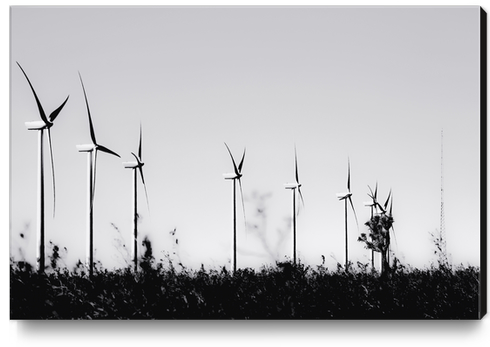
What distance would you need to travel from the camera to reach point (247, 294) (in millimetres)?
9922

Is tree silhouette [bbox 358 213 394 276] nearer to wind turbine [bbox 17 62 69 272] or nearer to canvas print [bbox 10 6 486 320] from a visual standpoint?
canvas print [bbox 10 6 486 320]

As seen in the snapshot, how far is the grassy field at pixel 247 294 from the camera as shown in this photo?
31.9ft

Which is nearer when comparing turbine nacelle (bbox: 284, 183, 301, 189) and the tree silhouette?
the tree silhouette

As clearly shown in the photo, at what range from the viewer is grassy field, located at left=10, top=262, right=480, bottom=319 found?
383 inches

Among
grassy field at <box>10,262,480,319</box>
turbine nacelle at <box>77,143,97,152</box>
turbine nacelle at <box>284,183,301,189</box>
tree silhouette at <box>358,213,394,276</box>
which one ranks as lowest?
grassy field at <box>10,262,480,319</box>

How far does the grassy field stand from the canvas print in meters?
0.02

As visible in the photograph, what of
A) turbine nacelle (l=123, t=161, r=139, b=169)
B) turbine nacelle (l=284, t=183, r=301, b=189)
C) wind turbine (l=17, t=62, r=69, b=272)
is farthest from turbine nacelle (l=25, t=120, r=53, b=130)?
turbine nacelle (l=284, t=183, r=301, b=189)

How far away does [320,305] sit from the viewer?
32.4ft

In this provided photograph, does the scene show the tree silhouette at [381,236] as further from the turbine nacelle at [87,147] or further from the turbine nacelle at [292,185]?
the turbine nacelle at [87,147]

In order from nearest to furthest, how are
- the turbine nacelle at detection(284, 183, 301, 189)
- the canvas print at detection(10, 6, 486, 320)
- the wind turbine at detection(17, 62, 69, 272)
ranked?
the wind turbine at detection(17, 62, 69, 272) → the canvas print at detection(10, 6, 486, 320) → the turbine nacelle at detection(284, 183, 301, 189)

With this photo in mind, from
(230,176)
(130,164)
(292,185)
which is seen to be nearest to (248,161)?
(230,176)

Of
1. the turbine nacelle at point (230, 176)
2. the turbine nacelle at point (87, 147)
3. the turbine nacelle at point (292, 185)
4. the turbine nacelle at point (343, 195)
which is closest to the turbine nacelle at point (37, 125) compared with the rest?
the turbine nacelle at point (87, 147)

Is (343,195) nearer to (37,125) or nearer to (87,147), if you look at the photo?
(87,147)

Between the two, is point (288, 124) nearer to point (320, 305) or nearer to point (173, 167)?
point (173, 167)
